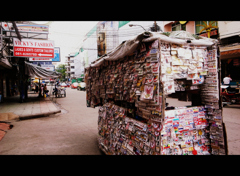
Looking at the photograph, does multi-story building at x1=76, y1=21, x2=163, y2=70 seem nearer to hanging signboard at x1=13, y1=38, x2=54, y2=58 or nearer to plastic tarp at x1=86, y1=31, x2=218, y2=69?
hanging signboard at x1=13, y1=38, x2=54, y2=58

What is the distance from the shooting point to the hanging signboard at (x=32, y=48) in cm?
970

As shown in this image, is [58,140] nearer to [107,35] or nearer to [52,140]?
[52,140]

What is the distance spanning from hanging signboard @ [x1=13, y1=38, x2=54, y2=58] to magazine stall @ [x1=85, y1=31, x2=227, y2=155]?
8986 millimetres

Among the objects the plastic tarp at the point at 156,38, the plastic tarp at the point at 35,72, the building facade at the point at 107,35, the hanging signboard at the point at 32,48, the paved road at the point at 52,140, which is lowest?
the paved road at the point at 52,140

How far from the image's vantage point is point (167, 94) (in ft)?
7.54

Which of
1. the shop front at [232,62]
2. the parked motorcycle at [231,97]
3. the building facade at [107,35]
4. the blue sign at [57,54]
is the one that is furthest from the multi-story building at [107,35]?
the parked motorcycle at [231,97]

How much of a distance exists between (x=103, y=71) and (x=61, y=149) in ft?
7.54

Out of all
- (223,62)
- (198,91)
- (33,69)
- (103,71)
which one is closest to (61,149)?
(103,71)

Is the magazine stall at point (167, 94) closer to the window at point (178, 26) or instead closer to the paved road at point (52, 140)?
the paved road at point (52, 140)

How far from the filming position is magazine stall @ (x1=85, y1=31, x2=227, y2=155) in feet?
6.95

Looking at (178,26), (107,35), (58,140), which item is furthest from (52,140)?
(107,35)

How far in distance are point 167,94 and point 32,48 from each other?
34.1 feet

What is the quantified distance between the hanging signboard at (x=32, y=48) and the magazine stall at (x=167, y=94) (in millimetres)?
8986
